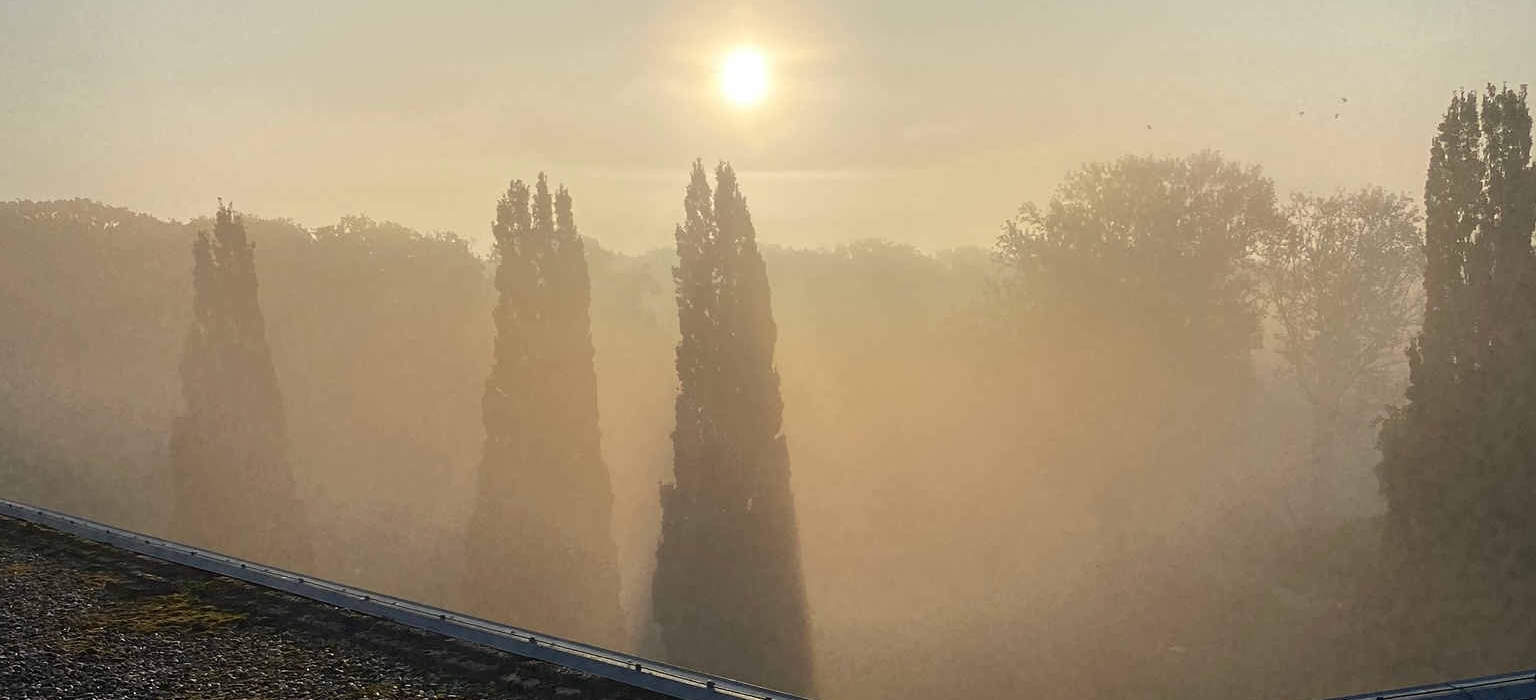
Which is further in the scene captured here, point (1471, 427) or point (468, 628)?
point (1471, 427)

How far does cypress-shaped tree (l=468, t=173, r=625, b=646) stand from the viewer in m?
34.6

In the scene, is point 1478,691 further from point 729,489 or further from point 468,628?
point 729,489

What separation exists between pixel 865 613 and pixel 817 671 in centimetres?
618

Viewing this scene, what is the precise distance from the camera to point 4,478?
42.6 metres

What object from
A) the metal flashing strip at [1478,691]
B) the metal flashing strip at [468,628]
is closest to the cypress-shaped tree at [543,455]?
the metal flashing strip at [468,628]

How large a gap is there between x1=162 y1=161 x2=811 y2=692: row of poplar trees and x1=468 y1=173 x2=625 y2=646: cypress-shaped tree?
48 millimetres

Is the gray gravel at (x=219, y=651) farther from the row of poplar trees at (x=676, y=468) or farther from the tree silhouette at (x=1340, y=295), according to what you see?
the tree silhouette at (x=1340, y=295)

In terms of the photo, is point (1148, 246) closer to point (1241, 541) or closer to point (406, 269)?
point (1241, 541)

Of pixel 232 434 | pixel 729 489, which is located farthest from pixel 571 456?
pixel 232 434

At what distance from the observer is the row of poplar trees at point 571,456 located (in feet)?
104

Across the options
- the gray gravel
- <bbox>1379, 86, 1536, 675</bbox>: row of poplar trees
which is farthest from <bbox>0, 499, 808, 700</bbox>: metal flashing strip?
<bbox>1379, 86, 1536, 675</bbox>: row of poplar trees

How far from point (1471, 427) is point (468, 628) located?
2360cm

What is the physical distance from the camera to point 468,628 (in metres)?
11.1

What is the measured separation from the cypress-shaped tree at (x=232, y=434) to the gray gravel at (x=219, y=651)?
23.9 metres
